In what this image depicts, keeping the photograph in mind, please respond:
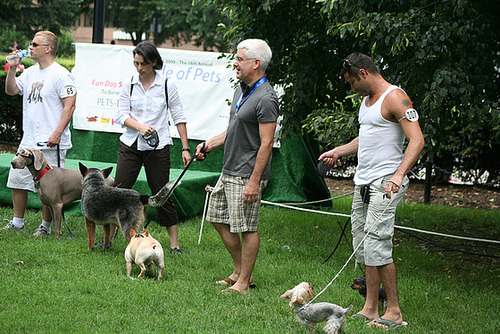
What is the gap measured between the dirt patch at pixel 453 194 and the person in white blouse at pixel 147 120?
594 centimetres

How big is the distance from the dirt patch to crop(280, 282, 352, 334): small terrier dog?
7.62 m

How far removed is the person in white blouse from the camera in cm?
611

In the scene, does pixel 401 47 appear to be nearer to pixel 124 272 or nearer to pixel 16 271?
pixel 124 272

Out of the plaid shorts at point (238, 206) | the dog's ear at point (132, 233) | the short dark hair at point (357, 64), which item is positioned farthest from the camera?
the dog's ear at point (132, 233)

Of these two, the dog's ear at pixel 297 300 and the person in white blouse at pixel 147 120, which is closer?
the dog's ear at pixel 297 300

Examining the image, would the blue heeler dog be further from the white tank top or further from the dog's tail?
the white tank top

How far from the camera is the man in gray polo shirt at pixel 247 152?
15.6 ft

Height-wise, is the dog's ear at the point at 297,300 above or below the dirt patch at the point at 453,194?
above

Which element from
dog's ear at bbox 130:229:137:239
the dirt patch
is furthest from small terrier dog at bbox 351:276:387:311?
the dirt patch

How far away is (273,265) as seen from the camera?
6.17m

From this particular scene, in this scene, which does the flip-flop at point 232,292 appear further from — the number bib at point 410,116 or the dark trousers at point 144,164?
the number bib at point 410,116

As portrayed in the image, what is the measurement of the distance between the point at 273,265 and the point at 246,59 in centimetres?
226

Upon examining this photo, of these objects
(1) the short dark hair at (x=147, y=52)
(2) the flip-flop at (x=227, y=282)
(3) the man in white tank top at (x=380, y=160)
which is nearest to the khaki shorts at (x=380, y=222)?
(3) the man in white tank top at (x=380, y=160)

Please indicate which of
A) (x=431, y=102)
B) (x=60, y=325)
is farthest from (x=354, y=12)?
(x=60, y=325)
